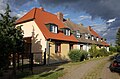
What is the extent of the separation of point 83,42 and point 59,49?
28.2ft

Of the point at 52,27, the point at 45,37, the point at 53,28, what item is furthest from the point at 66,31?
the point at 45,37

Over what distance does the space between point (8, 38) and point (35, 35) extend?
14.7 m

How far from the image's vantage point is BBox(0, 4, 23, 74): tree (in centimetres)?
1453

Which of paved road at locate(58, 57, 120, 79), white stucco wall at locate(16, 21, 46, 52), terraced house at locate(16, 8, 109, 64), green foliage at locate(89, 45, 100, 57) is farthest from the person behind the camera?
green foliage at locate(89, 45, 100, 57)

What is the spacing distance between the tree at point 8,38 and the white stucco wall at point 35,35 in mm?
11175

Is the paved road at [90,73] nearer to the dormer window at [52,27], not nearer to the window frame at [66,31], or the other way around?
the dormer window at [52,27]

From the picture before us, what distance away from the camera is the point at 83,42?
39156mm

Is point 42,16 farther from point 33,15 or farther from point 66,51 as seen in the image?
point 66,51

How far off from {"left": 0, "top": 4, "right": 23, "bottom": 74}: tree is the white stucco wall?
36.7ft

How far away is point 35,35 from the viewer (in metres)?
30.2

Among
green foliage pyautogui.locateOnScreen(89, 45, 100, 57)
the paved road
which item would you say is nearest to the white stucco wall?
the paved road

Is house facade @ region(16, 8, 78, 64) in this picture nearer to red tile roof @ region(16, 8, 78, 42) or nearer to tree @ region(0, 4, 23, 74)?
red tile roof @ region(16, 8, 78, 42)

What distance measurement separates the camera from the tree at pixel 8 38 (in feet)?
47.7

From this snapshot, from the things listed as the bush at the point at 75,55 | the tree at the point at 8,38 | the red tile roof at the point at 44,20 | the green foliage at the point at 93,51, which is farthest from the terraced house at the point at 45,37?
the tree at the point at 8,38
